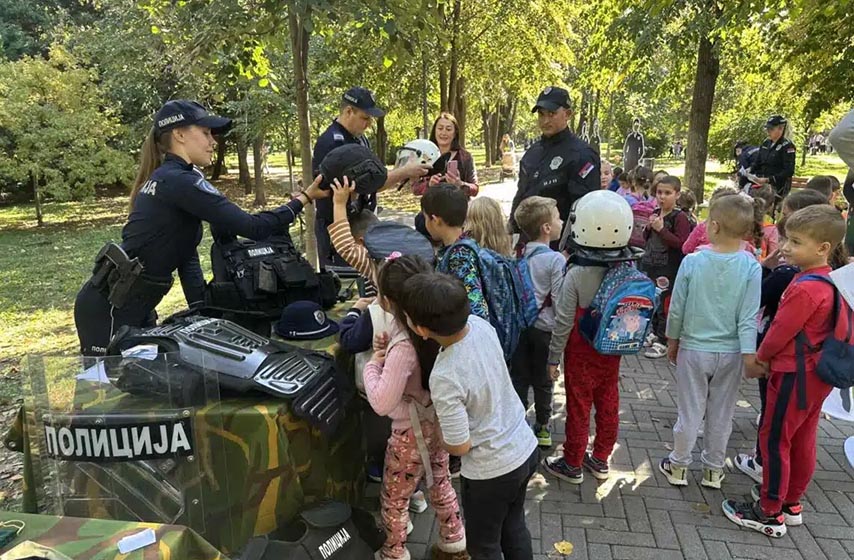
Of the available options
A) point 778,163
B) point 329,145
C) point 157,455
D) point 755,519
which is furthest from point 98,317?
point 778,163

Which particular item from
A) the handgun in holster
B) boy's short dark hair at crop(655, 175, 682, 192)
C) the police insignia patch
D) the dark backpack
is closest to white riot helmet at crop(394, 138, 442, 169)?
the dark backpack

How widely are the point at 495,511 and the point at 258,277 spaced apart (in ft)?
5.35

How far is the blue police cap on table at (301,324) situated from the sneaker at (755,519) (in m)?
2.29

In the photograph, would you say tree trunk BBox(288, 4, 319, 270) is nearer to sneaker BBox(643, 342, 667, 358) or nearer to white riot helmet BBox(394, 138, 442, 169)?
white riot helmet BBox(394, 138, 442, 169)

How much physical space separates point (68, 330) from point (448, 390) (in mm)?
6277

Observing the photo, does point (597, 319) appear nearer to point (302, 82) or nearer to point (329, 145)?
point (329, 145)

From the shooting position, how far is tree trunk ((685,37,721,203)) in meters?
11.0

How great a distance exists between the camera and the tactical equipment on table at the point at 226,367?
2250mm

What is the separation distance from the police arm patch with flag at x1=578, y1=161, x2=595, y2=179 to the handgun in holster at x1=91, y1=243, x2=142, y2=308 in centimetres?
311

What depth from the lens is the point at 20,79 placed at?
1461 cm

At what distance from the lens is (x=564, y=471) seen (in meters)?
3.63

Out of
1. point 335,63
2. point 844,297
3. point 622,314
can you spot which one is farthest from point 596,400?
point 335,63

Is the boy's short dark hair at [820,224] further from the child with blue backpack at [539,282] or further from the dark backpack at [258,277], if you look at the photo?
the dark backpack at [258,277]

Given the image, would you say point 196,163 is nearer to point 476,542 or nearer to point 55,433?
point 55,433
